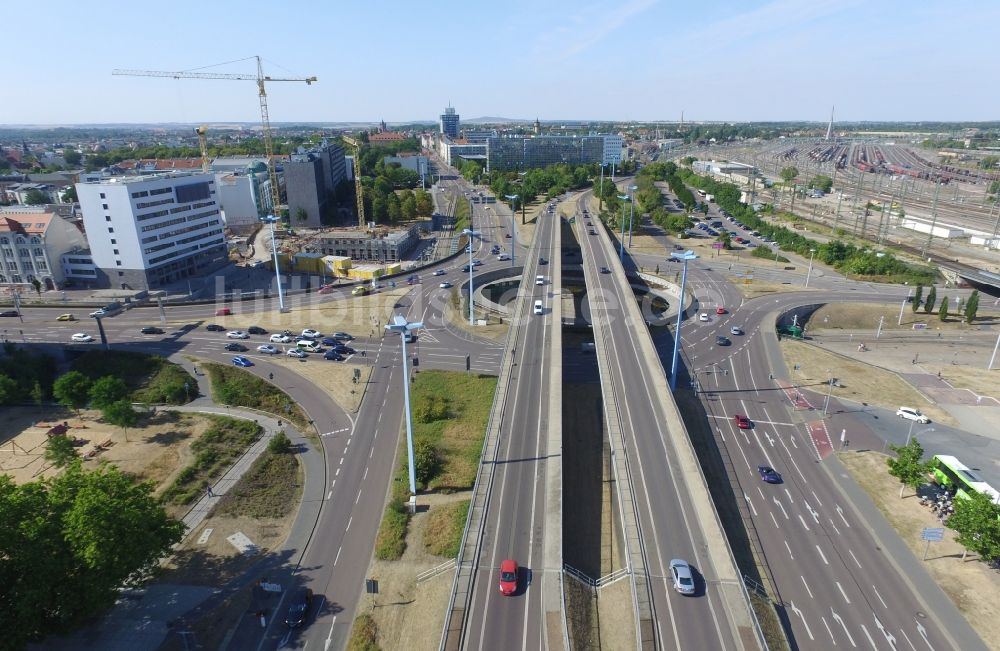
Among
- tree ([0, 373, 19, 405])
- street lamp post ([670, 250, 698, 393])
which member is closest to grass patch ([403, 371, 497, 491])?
street lamp post ([670, 250, 698, 393])

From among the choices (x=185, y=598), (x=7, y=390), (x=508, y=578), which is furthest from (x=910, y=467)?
(x=7, y=390)

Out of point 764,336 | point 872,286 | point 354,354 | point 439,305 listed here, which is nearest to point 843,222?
point 872,286

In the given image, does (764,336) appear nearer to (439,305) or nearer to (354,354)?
(439,305)

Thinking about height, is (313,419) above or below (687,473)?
below

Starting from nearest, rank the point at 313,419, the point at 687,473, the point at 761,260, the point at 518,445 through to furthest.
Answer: the point at 687,473 < the point at 518,445 < the point at 313,419 < the point at 761,260

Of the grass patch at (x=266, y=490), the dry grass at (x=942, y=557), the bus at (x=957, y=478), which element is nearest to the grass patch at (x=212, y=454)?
the grass patch at (x=266, y=490)
